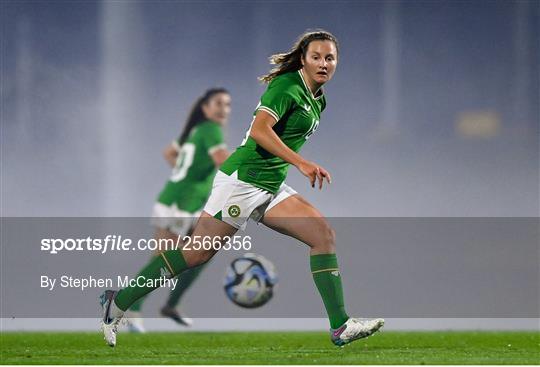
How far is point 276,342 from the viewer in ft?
26.9

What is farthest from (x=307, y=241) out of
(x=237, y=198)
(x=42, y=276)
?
(x=42, y=276)

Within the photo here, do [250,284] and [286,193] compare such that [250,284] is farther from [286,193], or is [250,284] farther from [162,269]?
[286,193]

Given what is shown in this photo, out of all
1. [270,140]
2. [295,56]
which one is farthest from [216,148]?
[270,140]

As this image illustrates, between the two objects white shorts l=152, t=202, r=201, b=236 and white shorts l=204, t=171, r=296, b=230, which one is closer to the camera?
white shorts l=204, t=171, r=296, b=230

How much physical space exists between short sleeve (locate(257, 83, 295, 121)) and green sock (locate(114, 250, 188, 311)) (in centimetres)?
113

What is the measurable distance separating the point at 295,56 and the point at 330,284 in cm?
154

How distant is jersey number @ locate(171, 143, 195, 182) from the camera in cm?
1015

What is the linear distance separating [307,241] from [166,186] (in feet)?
13.1

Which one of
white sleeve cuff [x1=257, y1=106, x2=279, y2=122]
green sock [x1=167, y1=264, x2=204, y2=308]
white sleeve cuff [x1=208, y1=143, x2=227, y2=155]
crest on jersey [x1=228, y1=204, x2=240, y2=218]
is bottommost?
green sock [x1=167, y1=264, x2=204, y2=308]

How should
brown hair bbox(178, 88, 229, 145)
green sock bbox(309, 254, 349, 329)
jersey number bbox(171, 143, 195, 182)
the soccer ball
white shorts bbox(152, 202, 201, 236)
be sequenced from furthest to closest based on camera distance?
1. brown hair bbox(178, 88, 229, 145)
2. jersey number bbox(171, 143, 195, 182)
3. white shorts bbox(152, 202, 201, 236)
4. the soccer ball
5. green sock bbox(309, 254, 349, 329)

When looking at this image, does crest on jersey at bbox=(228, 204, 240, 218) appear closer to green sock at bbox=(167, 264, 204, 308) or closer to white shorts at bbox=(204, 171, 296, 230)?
white shorts at bbox=(204, 171, 296, 230)

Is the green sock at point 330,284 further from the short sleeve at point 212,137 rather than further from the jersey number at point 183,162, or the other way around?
the jersey number at point 183,162

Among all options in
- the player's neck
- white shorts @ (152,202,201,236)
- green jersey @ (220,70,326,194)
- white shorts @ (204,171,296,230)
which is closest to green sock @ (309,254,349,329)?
white shorts @ (204,171,296,230)

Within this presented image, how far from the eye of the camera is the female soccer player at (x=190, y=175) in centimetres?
982
